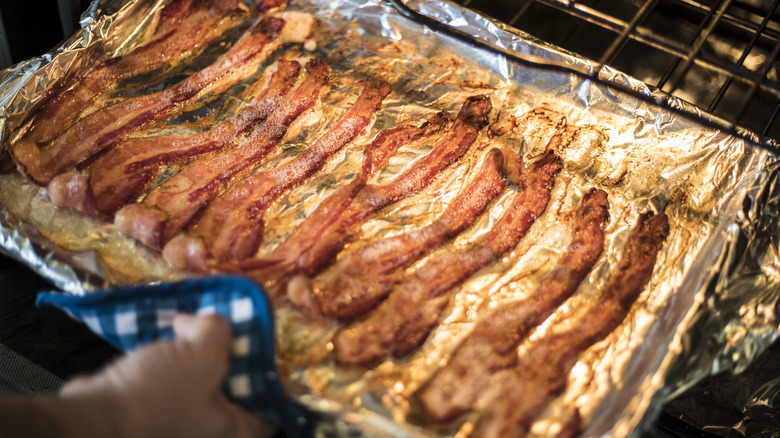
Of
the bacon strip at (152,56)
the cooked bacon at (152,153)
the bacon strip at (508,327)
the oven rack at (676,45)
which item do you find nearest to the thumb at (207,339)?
the bacon strip at (508,327)

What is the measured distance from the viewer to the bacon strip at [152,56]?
237 centimetres

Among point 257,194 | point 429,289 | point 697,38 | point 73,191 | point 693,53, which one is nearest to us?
point 429,289

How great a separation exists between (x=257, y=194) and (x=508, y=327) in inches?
40.9

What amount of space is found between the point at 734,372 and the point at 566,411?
0.54 metres

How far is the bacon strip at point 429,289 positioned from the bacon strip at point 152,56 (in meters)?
1.54

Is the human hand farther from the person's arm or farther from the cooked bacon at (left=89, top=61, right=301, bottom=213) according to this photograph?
the cooked bacon at (left=89, top=61, right=301, bottom=213)

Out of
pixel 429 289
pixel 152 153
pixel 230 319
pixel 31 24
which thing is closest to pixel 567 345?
pixel 429 289

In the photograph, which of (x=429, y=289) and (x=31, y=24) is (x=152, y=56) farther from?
(x=429, y=289)

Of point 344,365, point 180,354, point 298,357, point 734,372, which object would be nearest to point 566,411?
point 734,372

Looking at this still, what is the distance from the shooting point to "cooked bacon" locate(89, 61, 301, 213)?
2.17 m

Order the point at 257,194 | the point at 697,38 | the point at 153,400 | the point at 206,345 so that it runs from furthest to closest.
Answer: the point at 697,38
the point at 257,194
the point at 206,345
the point at 153,400

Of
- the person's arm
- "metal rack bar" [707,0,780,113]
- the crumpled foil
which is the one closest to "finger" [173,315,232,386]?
the person's arm

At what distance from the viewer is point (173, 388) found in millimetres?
1396

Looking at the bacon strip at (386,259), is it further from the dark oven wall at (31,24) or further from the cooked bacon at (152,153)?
the dark oven wall at (31,24)
